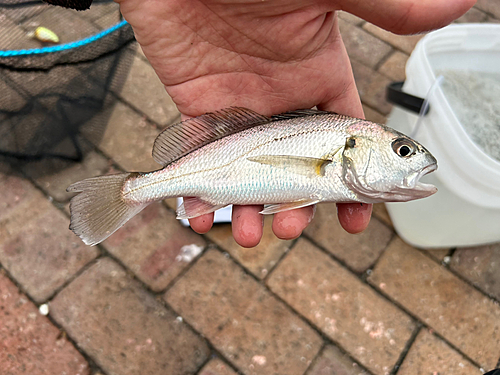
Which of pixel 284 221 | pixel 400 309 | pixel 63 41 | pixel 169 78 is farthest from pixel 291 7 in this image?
pixel 63 41

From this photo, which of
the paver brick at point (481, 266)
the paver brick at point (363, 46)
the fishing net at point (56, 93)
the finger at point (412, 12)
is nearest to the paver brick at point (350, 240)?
the paver brick at point (481, 266)

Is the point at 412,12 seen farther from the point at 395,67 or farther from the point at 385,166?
the point at 395,67

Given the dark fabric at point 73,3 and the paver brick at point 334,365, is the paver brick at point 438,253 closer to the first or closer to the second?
the paver brick at point 334,365

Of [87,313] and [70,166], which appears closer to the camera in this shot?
[87,313]

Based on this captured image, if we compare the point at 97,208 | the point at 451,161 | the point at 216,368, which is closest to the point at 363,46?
the point at 451,161

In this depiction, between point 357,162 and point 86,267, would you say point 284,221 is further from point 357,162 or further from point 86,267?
point 86,267

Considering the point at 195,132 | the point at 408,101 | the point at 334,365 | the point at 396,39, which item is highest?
the point at 195,132
